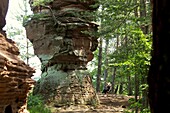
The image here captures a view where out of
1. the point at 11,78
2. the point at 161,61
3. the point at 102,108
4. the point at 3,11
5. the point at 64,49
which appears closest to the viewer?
the point at 161,61

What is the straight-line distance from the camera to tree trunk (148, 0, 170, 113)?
1644mm

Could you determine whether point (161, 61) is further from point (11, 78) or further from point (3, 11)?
point (3, 11)

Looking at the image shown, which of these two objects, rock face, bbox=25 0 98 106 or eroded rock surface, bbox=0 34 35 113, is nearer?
eroded rock surface, bbox=0 34 35 113

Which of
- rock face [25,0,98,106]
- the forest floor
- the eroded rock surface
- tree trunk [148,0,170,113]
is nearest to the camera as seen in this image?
tree trunk [148,0,170,113]

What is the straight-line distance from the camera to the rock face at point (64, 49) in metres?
14.8

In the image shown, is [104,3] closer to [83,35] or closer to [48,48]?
[83,35]

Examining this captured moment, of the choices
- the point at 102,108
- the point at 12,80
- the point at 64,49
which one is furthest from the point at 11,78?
the point at 64,49

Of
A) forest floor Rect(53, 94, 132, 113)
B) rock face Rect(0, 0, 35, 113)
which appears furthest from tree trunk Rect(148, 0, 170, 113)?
forest floor Rect(53, 94, 132, 113)

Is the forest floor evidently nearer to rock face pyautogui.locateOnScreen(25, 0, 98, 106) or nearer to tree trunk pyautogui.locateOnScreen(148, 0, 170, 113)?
rock face pyautogui.locateOnScreen(25, 0, 98, 106)

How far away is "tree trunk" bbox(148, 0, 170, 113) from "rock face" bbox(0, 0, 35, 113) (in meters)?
4.48

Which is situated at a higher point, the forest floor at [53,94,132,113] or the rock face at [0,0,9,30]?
the rock face at [0,0,9,30]

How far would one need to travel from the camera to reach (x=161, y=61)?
5.53 feet

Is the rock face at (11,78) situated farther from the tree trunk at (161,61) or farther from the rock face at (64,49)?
the rock face at (64,49)

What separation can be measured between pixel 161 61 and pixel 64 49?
1355 centimetres
